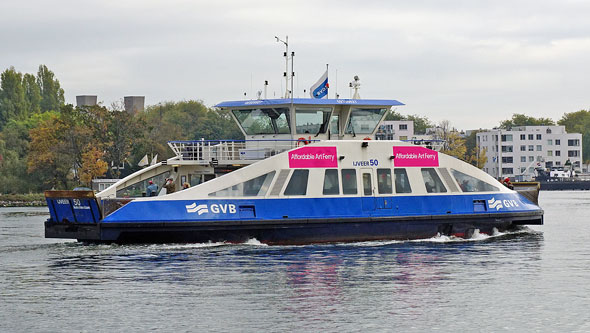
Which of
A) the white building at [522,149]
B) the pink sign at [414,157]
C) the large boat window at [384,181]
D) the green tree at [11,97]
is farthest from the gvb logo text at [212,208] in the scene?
the white building at [522,149]

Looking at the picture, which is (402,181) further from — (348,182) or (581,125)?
(581,125)

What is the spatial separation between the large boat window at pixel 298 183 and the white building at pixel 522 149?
117 metres

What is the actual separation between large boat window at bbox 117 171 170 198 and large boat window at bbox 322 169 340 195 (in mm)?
5043

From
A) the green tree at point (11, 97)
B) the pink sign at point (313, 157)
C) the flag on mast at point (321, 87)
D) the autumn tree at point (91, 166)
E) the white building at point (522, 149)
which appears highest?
the green tree at point (11, 97)

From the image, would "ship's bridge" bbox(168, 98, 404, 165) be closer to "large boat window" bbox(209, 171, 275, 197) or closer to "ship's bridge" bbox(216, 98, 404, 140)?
"ship's bridge" bbox(216, 98, 404, 140)

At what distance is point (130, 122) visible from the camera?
252 feet

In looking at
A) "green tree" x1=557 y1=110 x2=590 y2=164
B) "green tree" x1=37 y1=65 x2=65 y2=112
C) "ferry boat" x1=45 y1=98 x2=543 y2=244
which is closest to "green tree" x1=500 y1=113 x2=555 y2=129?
"green tree" x1=557 y1=110 x2=590 y2=164

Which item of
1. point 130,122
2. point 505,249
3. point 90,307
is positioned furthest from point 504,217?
point 130,122

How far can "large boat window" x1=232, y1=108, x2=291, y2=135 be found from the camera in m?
29.0

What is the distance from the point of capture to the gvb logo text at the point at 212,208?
25156 mm

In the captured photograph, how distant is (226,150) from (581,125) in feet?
487

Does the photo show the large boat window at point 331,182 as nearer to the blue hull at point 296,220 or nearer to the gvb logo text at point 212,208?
the blue hull at point 296,220

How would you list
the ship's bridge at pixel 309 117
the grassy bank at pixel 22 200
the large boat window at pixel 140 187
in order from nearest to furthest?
1. the large boat window at pixel 140 187
2. the ship's bridge at pixel 309 117
3. the grassy bank at pixel 22 200

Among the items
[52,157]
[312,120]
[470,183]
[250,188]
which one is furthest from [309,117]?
[52,157]
